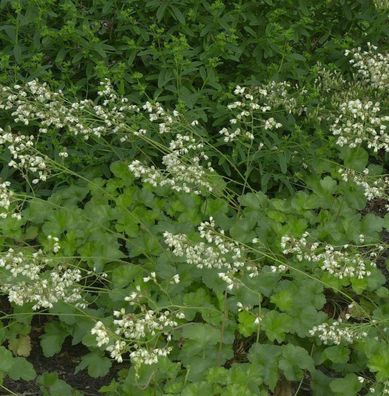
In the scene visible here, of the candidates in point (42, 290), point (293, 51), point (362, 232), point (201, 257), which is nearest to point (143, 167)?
point (201, 257)

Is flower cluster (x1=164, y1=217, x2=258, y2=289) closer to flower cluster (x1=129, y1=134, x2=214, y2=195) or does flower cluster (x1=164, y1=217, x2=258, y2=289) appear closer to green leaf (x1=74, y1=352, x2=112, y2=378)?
flower cluster (x1=129, y1=134, x2=214, y2=195)

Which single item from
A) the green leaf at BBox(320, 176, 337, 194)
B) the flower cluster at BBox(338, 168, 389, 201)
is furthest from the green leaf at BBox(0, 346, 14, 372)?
the green leaf at BBox(320, 176, 337, 194)

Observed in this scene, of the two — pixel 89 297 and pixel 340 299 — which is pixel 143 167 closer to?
pixel 89 297

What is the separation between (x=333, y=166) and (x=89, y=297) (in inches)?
65.2

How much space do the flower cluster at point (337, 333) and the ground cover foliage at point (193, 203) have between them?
2 centimetres

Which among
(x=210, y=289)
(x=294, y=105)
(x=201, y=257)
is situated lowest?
(x=210, y=289)

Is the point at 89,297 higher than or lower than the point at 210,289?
lower

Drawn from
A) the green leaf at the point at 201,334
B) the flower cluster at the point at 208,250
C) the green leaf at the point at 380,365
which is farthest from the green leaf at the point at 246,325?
the green leaf at the point at 380,365

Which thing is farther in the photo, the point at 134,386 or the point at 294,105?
the point at 294,105

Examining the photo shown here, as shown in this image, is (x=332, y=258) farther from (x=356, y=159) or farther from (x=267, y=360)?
(x=356, y=159)

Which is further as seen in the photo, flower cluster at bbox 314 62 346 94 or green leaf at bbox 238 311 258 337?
flower cluster at bbox 314 62 346 94

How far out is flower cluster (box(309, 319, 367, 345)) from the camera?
3.46 meters

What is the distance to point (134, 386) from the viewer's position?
138 inches

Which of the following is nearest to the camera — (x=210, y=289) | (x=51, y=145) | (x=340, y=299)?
(x=210, y=289)
